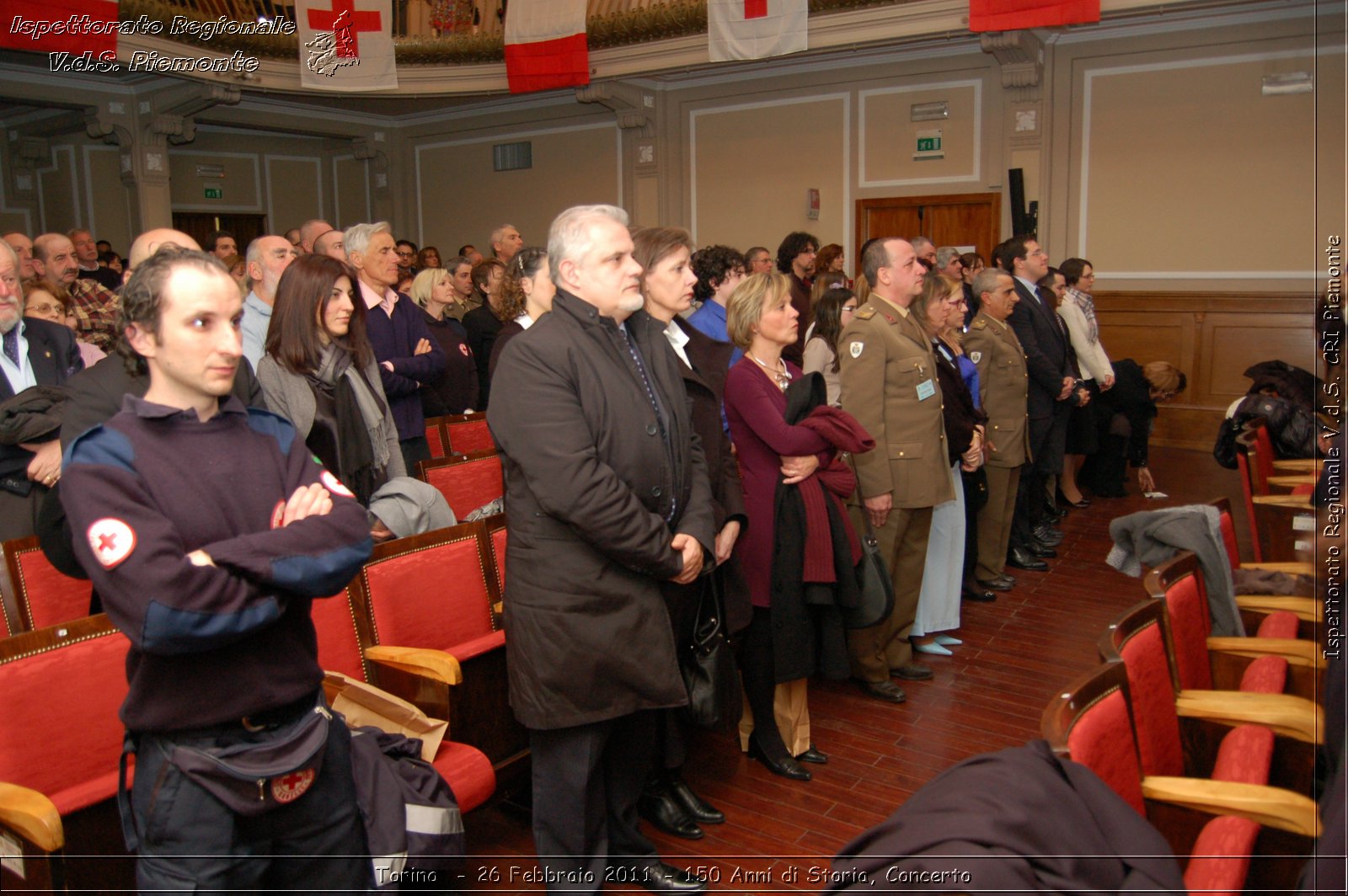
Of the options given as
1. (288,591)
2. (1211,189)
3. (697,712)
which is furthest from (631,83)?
(288,591)

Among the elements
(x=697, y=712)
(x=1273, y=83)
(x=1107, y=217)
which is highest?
(x=1273, y=83)

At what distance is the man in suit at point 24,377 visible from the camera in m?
2.66

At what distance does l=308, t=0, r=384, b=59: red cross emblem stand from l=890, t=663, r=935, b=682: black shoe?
766 centimetres

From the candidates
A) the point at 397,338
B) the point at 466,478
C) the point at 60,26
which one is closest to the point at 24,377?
the point at 397,338

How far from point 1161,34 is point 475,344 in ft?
21.3

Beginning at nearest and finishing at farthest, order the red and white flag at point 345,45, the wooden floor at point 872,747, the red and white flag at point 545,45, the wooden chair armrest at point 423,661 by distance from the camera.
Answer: the wooden chair armrest at point 423,661 < the wooden floor at point 872,747 < the red and white flag at point 345,45 < the red and white flag at point 545,45

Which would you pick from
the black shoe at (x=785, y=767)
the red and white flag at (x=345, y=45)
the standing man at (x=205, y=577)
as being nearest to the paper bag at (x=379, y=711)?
the standing man at (x=205, y=577)

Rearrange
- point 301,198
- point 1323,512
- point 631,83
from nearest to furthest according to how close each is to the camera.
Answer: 1. point 1323,512
2. point 631,83
3. point 301,198

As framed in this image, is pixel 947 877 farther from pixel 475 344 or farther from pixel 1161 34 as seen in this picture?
pixel 1161 34

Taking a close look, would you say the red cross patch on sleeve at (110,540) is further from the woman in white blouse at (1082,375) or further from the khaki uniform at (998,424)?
the woman in white blouse at (1082,375)

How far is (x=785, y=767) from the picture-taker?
300cm

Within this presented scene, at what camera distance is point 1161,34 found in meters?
8.27

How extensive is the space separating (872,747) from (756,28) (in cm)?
654

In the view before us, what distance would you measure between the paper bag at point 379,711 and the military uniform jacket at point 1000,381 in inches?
129
